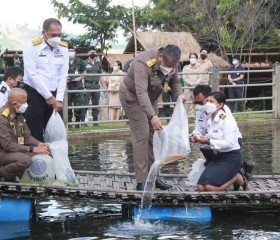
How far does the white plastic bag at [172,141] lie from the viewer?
7414mm

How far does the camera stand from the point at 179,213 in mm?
7121

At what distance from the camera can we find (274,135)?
1479cm

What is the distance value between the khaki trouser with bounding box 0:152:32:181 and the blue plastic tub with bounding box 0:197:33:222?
30 cm

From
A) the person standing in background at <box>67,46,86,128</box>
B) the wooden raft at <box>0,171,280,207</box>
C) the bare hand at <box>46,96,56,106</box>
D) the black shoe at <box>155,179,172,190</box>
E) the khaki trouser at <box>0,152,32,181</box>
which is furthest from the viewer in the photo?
the person standing in background at <box>67,46,86,128</box>

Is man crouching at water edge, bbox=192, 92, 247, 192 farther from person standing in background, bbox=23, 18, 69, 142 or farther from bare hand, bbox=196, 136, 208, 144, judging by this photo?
person standing in background, bbox=23, 18, 69, 142

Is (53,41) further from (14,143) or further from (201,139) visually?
(201,139)

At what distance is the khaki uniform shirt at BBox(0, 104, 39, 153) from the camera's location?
23.6ft

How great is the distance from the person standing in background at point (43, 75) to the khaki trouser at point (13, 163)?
27.4 inches

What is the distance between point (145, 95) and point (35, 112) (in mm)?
1369

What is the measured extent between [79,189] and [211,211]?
139cm

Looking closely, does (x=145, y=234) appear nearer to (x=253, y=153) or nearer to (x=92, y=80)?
(x=253, y=153)

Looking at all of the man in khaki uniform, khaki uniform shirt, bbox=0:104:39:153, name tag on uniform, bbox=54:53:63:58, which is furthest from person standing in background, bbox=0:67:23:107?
the man in khaki uniform

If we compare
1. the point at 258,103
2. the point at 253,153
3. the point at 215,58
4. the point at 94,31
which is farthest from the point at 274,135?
the point at 94,31

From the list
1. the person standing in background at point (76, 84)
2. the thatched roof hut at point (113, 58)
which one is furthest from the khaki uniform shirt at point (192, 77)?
the thatched roof hut at point (113, 58)
